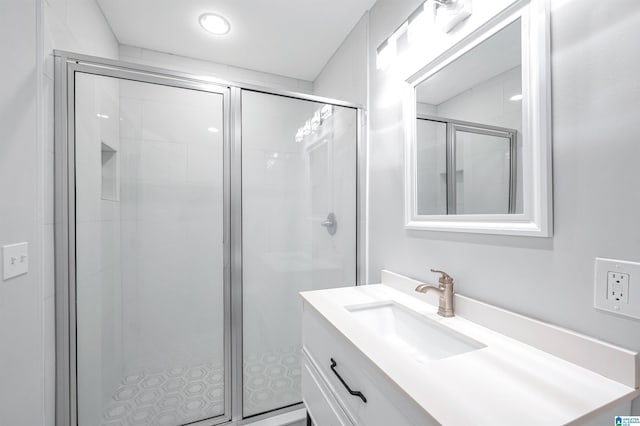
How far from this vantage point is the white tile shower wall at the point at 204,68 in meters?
1.94

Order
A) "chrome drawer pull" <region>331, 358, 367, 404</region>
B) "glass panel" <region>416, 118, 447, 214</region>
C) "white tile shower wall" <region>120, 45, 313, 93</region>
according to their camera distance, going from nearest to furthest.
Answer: "chrome drawer pull" <region>331, 358, 367, 404</region> < "glass panel" <region>416, 118, 447, 214</region> < "white tile shower wall" <region>120, 45, 313, 93</region>

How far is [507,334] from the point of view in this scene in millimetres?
795

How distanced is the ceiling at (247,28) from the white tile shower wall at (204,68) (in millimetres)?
47

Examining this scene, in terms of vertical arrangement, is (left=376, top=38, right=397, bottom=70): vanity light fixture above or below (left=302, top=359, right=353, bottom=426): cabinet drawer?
above

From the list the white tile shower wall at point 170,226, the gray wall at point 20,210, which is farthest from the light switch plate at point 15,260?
the white tile shower wall at point 170,226

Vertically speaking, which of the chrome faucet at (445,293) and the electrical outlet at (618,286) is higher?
the electrical outlet at (618,286)

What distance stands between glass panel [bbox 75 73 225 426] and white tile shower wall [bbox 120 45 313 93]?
2.19ft

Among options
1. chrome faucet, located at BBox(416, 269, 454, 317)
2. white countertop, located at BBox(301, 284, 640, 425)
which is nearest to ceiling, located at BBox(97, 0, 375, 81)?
chrome faucet, located at BBox(416, 269, 454, 317)

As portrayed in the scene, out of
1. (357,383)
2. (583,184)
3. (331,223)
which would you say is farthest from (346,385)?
(331,223)

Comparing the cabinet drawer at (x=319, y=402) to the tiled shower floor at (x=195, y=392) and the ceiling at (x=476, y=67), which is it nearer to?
the tiled shower floor at (x=195, y=392)

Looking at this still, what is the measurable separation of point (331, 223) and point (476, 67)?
1.05 metres

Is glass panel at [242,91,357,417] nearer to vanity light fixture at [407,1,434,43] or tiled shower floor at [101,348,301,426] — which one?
tiled shower floor at [101,348,301,426]

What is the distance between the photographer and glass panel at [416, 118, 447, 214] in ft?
3.64

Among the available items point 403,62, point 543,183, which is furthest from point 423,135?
point 543,183
